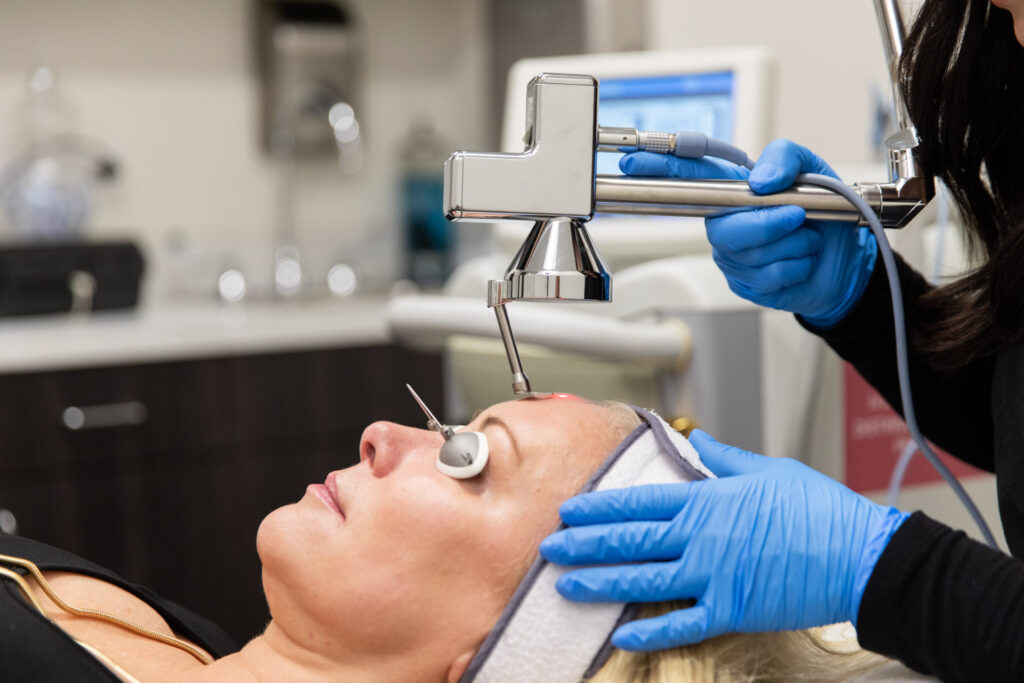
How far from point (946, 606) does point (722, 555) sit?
179mm

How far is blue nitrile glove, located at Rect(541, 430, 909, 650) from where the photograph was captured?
0.88 m

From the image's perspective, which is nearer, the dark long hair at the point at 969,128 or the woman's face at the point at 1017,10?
the woman's face at the point at 1017,10

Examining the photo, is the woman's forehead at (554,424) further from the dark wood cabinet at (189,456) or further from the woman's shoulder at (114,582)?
the dark wood cabinet at (189,456)

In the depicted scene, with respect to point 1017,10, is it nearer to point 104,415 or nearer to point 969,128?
point 969,128

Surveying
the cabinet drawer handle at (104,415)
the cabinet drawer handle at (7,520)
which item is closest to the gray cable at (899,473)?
the cabinet drawer handle at (104,415)

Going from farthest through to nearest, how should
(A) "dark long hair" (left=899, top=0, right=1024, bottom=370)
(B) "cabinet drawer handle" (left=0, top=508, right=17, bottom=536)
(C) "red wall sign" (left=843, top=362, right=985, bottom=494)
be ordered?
(B) "cabinet drawer handle" (left=0, top=508, right=17, bottom=536), (C) "red wall sign" (left=843, top=362, right=985, bottom=494), (A) "dark long hair" (left=899, top=0, right=1024, bottom=370)

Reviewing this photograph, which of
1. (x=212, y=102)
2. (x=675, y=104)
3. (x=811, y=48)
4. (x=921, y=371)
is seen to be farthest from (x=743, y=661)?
(x=212, y=102)

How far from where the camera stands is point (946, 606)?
31.2 inches

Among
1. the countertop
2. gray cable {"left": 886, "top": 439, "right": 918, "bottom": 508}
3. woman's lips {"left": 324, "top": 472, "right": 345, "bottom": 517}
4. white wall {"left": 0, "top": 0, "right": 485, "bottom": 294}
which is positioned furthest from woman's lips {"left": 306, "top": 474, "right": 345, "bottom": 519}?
white wall {"left": 0, "top": 0, "right": 485, "bottom": 294}

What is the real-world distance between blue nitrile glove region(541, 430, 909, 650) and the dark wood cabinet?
6.35 ft

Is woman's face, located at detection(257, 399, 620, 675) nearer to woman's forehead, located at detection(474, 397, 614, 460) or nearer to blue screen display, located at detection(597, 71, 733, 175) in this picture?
woman's forehead, located at detection(474, 397, 614, 460)

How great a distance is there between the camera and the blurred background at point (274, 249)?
1.82m

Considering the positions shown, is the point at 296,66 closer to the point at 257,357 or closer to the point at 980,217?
the point at 257,357

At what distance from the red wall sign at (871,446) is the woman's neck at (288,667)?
1053 millimetres
